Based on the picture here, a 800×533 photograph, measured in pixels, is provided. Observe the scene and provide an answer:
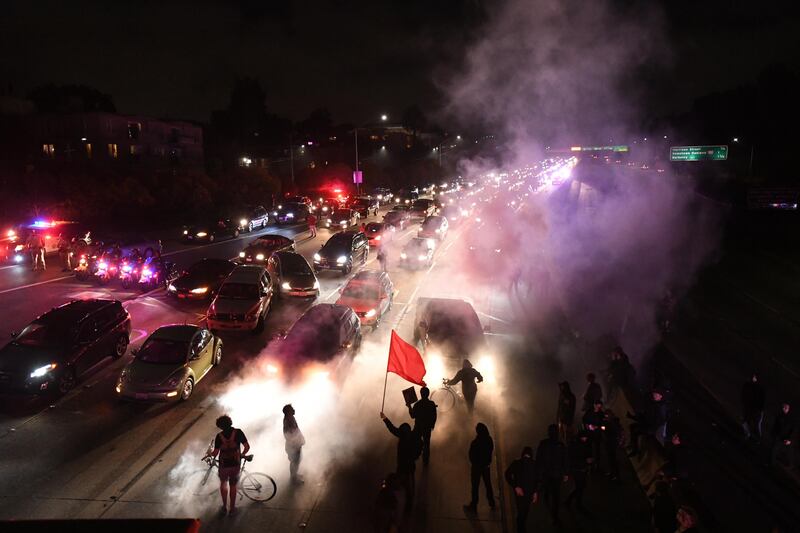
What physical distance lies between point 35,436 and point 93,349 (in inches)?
112

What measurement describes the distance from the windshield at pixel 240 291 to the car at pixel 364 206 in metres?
26.9

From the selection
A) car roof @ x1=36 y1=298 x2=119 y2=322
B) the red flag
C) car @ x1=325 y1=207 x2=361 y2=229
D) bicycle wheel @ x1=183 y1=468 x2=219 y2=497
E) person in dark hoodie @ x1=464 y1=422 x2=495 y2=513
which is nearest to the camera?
person in dark hoodie @ x1=464 y1=422 x2=495 y2=513

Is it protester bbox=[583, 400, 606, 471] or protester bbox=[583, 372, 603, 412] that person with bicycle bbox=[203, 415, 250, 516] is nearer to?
protester bbox=[583, 400, 606, 471]

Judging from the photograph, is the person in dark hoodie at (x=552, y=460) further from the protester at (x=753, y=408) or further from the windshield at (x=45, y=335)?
the windshield at (x=45, y=335)

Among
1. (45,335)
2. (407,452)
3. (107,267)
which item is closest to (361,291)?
(45,335)

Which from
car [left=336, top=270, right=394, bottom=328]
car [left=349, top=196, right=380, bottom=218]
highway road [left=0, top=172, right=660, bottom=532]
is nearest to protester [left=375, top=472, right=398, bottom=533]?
highway road [left=0, top=172, right=660, bottom=532]

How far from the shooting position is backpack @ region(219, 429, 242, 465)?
272 inches

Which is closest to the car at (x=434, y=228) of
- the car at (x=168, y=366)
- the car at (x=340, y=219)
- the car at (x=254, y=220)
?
the car at (x=340, y=219)

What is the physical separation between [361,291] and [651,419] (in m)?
8.63

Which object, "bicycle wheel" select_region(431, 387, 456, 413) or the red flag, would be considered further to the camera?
"bicycle wheel" select_region(431, 387, 456, 413)

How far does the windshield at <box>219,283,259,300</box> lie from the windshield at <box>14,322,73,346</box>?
426 centimetres

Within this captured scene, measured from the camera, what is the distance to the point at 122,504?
7262mm

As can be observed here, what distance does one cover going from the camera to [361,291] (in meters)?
15.5

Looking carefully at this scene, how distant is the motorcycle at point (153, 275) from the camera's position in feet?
61.8
